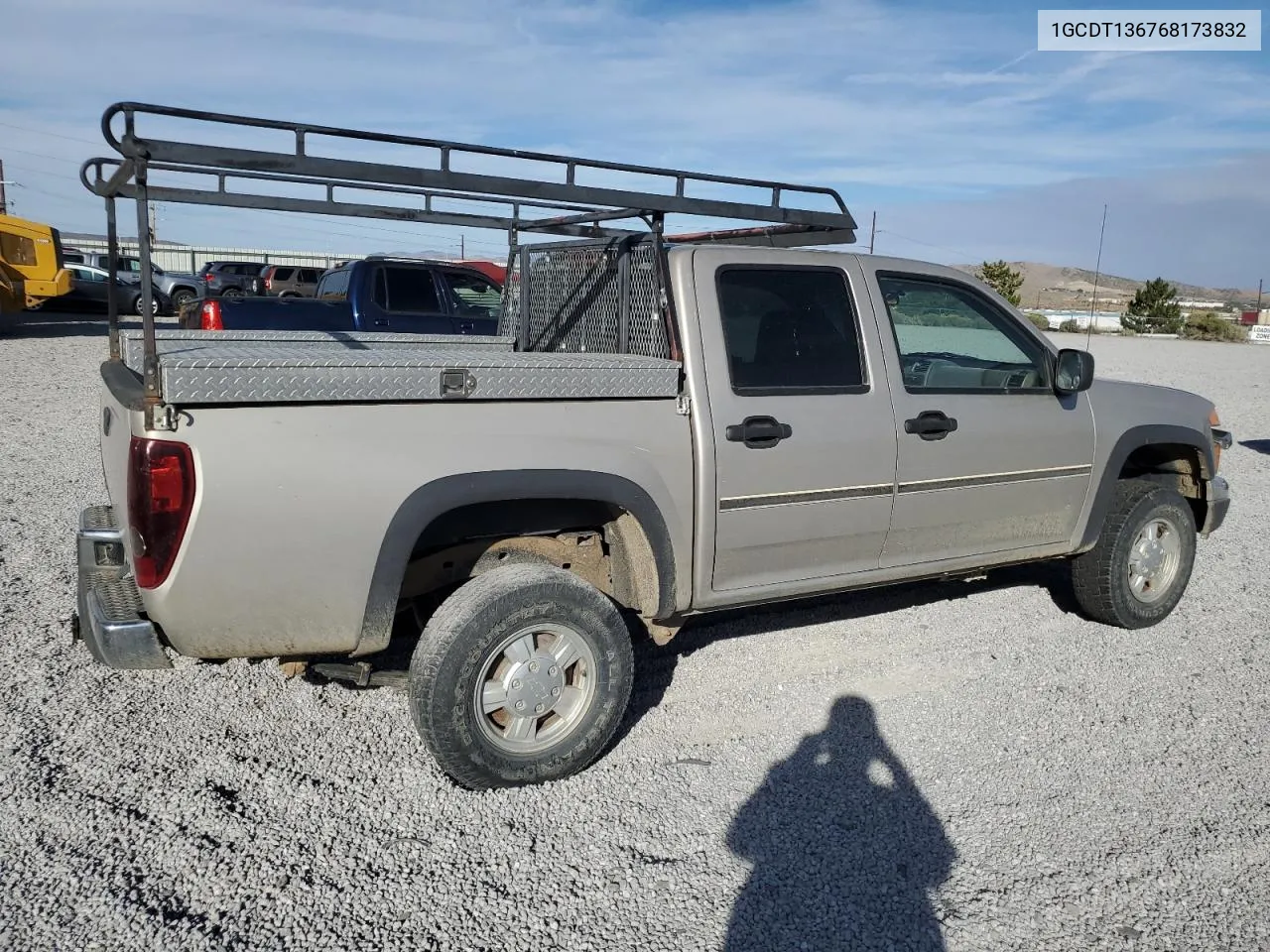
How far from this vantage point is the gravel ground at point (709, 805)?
3020 millimetres

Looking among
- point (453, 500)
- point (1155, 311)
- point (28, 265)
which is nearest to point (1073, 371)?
point (453, 500)

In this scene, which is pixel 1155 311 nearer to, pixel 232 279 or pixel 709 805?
pixel 232 279

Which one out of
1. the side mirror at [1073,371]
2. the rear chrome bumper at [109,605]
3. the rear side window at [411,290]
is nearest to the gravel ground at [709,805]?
the rear chrome bumper at [109,605]

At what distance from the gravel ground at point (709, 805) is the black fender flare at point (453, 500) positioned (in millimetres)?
720

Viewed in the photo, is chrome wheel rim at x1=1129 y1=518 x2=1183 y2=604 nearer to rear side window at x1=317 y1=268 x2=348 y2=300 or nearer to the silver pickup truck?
the silver pickup truck

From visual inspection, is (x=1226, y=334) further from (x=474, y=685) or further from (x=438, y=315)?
(x=474, y=685)

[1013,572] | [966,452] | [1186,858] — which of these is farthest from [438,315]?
[1186,858]

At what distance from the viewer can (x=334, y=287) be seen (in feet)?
40.5

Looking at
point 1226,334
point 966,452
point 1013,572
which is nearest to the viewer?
point 966,452

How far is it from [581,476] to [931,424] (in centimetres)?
168

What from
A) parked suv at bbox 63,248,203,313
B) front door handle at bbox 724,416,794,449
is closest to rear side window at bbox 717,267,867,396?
front door handle at bbox 724,416,794,449

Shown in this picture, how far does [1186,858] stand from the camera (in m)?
3.42

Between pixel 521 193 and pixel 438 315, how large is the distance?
8049 millimetres

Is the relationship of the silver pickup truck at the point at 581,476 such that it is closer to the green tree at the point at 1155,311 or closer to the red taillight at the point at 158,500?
the red taillight at the point at 158,500
